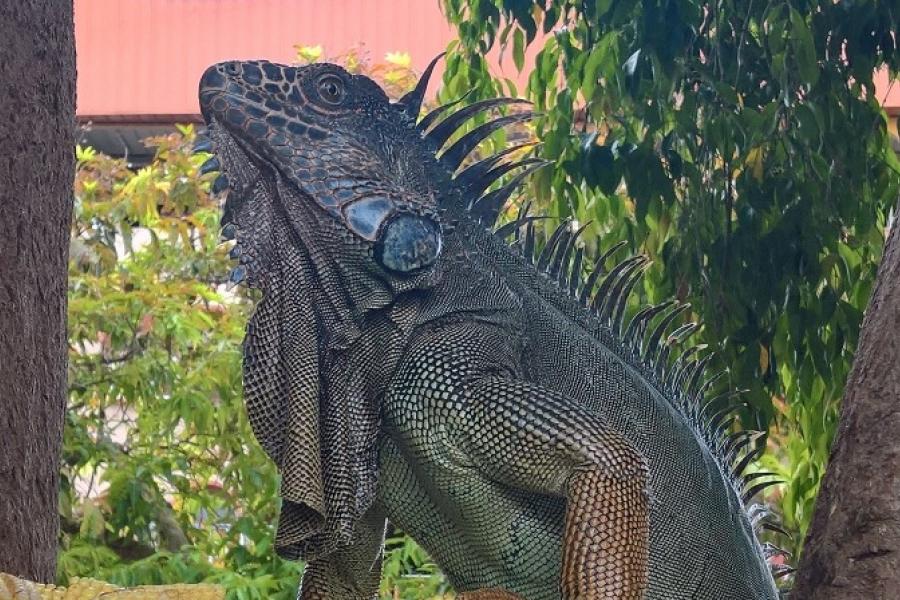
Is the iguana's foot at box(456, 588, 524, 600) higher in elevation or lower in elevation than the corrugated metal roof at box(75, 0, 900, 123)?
lower

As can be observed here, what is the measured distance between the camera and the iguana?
1.99 meters

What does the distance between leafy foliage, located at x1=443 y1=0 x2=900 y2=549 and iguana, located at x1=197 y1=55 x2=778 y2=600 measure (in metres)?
1.26

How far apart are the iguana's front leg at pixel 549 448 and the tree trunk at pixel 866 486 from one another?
307 mm

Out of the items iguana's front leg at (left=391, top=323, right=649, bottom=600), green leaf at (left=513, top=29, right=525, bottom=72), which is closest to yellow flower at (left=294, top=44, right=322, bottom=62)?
green leaf at (left=513, top=29, right=525, bottom=72)

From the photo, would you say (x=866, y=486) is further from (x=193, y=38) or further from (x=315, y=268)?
(x=193, y=38)

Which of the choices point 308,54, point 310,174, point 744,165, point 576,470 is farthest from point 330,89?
point 308,54

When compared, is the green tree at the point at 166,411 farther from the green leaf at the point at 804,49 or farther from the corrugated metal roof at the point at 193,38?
the green leaf at the point at 804,49

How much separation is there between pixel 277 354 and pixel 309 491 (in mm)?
256

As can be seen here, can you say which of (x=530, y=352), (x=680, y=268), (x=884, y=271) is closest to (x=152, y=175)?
(x=680, y=268)

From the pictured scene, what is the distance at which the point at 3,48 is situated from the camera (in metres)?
2.70

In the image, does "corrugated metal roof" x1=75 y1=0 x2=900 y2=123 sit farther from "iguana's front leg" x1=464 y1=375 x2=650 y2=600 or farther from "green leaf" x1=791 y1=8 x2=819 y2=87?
"iguana's front leg" x1=464 y1=375 x2=650 y2=600

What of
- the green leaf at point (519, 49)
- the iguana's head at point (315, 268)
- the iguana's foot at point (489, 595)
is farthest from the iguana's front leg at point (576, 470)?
the green leaf at point (519, 49)

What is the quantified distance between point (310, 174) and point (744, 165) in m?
1.92

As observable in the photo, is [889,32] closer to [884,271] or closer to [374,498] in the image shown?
[884,271]
